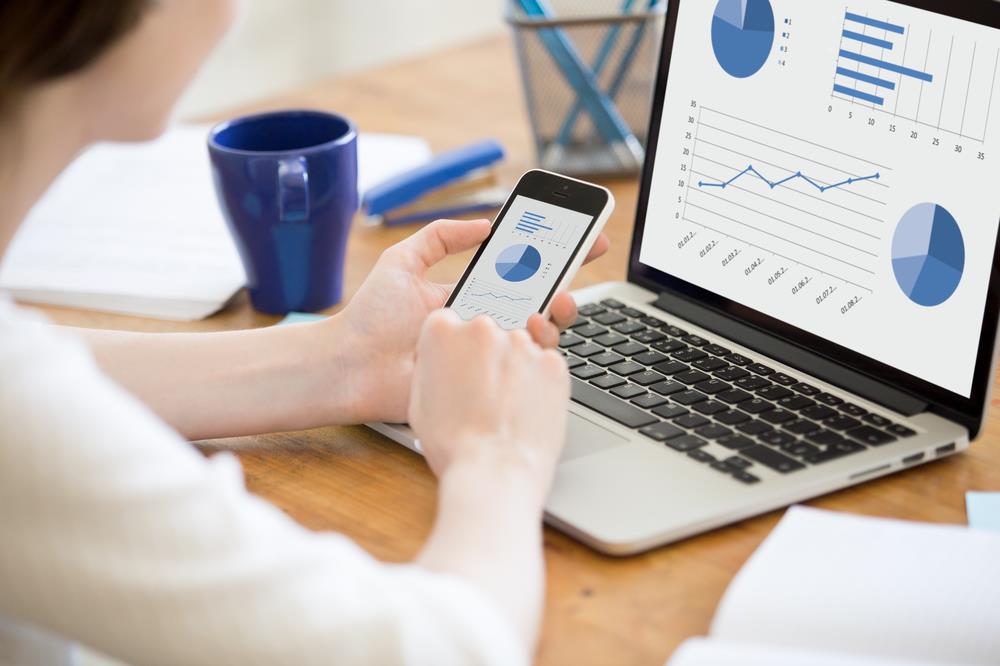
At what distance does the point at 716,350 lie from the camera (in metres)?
0.82

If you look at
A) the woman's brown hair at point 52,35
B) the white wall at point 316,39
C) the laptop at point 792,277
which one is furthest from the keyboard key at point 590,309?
the white wall at point 316,39

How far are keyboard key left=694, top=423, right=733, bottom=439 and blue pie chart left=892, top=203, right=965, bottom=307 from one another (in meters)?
0.15

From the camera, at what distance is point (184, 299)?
99 centimetres

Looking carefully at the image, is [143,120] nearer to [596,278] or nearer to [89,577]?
[89,577]

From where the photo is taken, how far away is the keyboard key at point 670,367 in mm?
792

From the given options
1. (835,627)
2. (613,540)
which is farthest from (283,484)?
(835,627)

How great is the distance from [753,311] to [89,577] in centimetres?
50

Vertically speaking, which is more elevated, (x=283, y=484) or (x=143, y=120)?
(x=143, y=120)

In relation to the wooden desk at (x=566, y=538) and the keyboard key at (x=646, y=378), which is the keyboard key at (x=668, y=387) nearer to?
the keyboard key at (x=646, y=378)

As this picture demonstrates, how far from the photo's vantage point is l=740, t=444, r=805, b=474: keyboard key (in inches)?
26.6

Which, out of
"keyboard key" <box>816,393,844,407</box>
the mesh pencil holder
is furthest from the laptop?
the mesh pencil holder

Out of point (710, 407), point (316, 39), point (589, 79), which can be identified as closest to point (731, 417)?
point (710, 407)

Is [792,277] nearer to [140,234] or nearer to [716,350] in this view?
[716,350]

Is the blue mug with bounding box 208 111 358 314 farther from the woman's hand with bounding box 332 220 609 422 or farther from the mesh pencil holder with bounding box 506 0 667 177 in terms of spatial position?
the mesh pencil holder with bounding box 506 0 667 177
